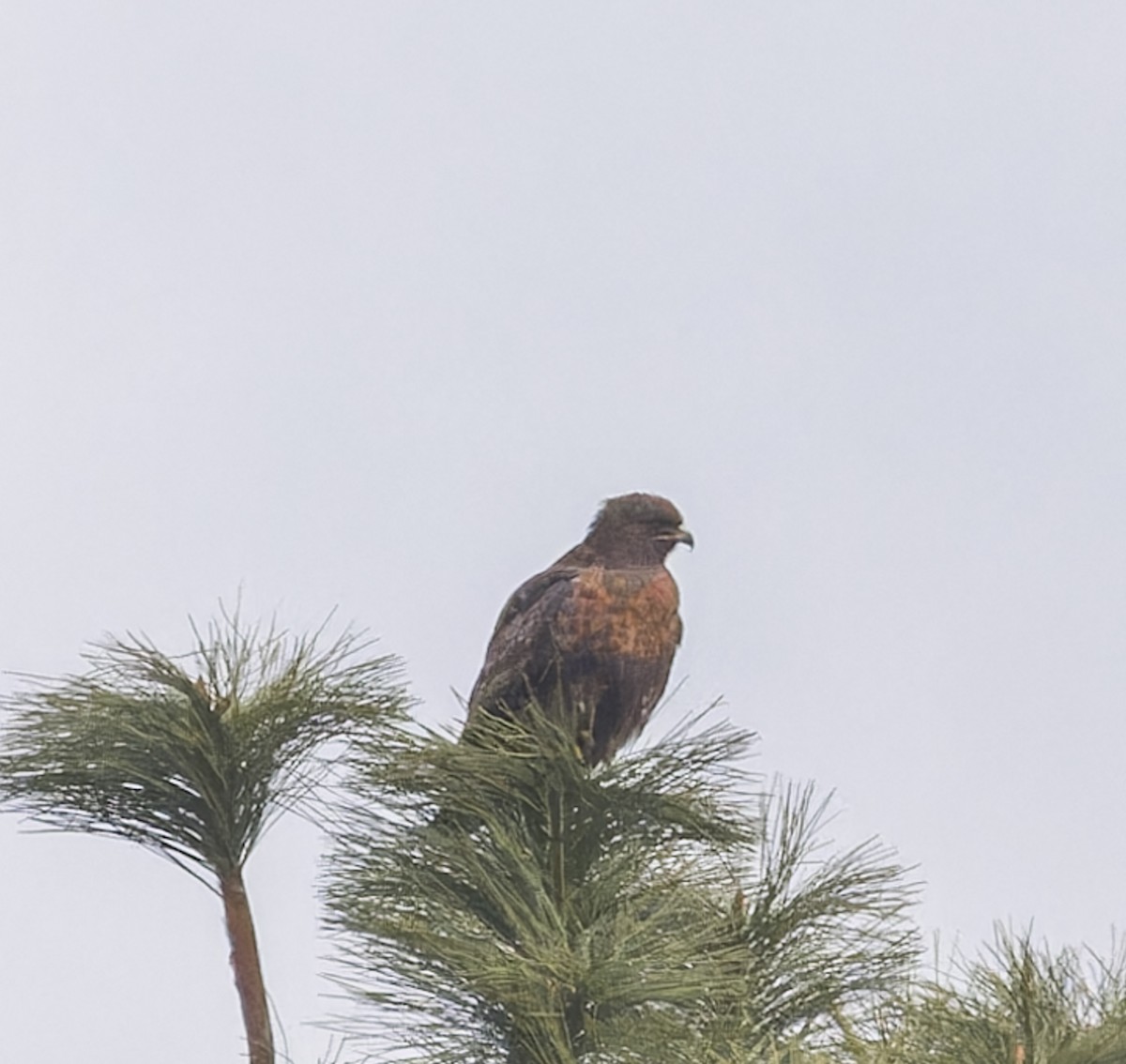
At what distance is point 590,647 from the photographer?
4844mm

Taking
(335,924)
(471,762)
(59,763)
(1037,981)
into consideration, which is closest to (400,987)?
(335,924)

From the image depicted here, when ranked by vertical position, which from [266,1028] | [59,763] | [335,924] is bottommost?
[266,1028]

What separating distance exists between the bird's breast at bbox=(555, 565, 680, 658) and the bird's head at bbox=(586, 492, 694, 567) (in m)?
0.11

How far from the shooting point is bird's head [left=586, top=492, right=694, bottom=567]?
516 centimetres

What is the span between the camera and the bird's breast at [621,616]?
485cm

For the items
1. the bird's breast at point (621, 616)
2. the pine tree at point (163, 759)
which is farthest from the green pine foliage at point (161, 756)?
the bird's breast at point (621, 616)

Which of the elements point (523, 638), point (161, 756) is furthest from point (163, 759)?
point (523, 638)

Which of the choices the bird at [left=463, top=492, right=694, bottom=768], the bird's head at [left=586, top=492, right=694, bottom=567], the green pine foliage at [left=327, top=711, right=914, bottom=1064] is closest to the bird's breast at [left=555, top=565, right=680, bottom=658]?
the bird at [left=463, top=492, right=694, bottom=768]

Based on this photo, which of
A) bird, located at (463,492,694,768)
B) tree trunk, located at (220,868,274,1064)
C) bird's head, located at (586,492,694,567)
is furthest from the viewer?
bird's head, located at (586,492,694,567)

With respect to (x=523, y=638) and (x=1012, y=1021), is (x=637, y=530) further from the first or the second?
(x=1012, y=1021)

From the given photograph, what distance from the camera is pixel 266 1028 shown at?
3039 mm

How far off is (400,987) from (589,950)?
316mm

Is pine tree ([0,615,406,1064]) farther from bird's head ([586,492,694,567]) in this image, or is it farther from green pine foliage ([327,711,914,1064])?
bird's head ([586,492,694,567])

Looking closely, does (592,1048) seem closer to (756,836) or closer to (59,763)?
(756,836)
